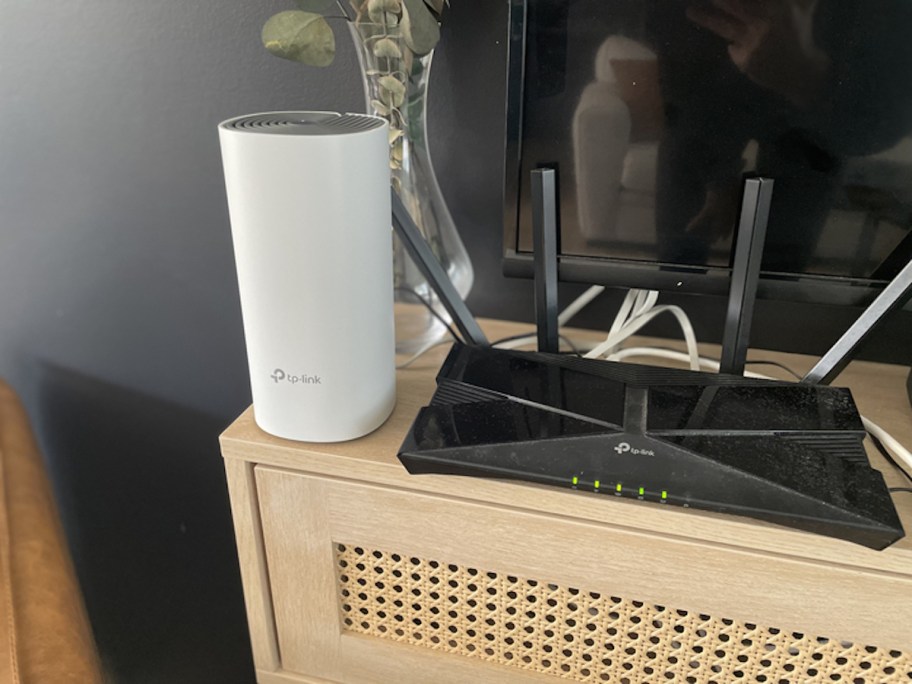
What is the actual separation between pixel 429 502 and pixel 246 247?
263 millimetres

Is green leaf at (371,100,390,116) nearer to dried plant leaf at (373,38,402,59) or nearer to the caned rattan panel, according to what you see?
dried plant leaf at (373,38,402,59)

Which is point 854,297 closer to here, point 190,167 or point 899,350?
point 899,350

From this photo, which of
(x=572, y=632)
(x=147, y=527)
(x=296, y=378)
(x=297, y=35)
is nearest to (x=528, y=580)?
(x=572, y=632)

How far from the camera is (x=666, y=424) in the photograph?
620 millimetres

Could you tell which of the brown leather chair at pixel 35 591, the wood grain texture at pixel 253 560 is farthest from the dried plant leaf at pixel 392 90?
the brown leather chair at pixel 35 591

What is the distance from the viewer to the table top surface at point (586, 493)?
571 mm

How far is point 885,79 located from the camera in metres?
0.63

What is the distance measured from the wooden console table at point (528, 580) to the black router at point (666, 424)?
28mm

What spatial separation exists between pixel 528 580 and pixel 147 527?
2.93ft

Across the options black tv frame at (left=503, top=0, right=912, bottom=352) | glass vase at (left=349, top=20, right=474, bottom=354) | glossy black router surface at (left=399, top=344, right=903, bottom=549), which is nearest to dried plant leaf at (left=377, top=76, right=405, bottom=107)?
glass vase at (left=349, top=20, right=474, bottom=354)

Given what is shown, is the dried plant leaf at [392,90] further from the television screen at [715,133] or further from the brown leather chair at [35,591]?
the brown leather chair at [35,591]

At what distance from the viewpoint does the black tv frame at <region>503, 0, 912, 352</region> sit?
27.3 inches

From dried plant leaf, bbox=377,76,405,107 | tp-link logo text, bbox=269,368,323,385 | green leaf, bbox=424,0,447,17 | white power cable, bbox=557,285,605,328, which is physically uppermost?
green leaf, bbox=424,0,447,17

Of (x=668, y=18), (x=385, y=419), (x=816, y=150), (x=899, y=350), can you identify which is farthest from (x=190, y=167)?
(x=899, y=350)
